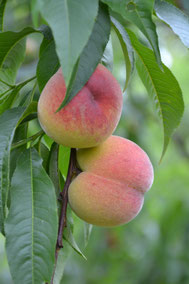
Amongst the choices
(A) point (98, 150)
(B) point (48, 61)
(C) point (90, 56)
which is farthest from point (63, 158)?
(C) point (90, 56)

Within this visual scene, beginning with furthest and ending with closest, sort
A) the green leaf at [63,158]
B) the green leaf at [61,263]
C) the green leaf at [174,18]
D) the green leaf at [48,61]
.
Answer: the green leaf at [63,158] → the green leaf at [61,263] → the green leaf at [48,61] → the green leaf at [174,18]

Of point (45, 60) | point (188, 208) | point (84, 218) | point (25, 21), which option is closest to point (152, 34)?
point (45, 60)

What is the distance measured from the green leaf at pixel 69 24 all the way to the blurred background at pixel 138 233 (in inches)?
83.8

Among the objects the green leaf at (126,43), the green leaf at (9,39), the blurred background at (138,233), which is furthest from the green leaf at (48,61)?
the blurred background at (138,233)

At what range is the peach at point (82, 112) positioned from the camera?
1.06 meters

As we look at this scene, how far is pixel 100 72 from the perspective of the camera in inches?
44.4

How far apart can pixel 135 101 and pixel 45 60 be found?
2.53 m

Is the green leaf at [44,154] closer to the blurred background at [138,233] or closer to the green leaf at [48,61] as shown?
the green leaf at [48,61]

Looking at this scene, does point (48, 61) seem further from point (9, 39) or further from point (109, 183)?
point (109, 183)

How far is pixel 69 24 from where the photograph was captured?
837mm

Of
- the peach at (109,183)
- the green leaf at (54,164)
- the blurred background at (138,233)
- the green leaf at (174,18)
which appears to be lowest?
the blurred background at (138,233)

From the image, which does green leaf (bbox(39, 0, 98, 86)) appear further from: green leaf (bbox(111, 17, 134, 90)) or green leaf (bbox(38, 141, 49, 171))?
green leaf (bbox(38, 141, 49, 171))

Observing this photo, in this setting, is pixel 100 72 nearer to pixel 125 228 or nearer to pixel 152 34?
pixel 152 34

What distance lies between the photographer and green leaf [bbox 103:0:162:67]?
0.97 meters
